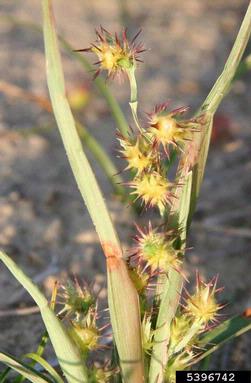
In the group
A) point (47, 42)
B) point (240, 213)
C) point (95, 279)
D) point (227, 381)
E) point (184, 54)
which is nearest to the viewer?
point (47, 42)

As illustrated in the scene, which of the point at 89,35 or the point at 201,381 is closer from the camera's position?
the point at 201,381

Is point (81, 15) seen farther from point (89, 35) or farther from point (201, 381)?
point (201, 381)

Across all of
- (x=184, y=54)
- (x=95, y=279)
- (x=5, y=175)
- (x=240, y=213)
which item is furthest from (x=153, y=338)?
(x=184, y=54)

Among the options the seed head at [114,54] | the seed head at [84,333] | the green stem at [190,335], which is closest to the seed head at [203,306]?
the green stem at [190,335]

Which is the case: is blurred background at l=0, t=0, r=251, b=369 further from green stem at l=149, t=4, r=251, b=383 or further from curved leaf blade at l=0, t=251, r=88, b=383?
curved leaf blade at l=0, t=251, r=88, b=383

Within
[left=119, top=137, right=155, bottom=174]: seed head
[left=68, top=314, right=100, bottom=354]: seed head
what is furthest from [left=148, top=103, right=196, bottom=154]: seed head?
[left=68, top=314, right=100, bottom=354]: seed head

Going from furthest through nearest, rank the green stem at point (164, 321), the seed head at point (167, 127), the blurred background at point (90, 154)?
the blurred background at point (90, 154) < the green stem at point (164, 321) < the seed head at point (167, 127)

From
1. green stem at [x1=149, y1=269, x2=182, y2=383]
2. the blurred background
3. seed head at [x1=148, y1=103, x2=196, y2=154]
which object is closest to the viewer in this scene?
seed head at [x1=148, y1=103, x2=196, y2=154]

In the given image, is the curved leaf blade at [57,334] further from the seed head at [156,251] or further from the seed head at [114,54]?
the seed head at [114,54]
